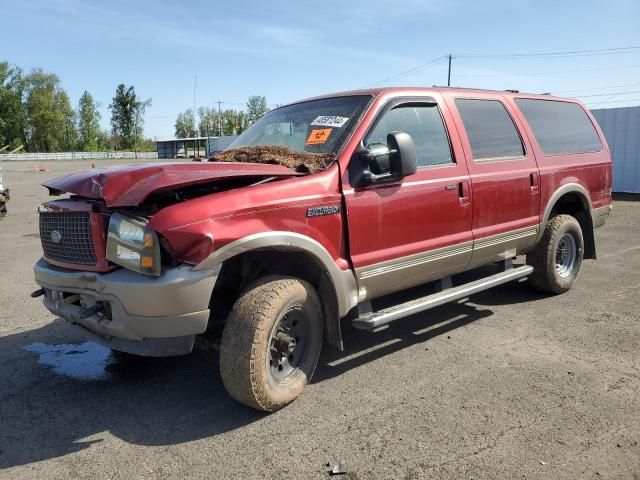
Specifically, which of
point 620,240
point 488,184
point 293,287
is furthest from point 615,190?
point 293,287

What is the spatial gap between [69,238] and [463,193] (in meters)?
3.09

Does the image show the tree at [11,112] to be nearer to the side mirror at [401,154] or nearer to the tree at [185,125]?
the tree at [185,125]

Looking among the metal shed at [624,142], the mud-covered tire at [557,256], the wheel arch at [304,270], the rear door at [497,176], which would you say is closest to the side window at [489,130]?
the rear door at [497,176]

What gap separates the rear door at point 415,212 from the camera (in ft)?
12.8

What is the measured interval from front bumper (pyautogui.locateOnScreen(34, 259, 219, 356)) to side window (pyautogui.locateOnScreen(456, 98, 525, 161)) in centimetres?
286

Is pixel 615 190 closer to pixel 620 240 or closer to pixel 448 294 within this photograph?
pixel 620 240

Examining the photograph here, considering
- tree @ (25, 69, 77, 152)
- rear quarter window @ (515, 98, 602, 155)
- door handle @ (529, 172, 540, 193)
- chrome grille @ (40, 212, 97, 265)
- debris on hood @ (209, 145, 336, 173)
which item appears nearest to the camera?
chrome grille @ (40, 212, 97, 265)

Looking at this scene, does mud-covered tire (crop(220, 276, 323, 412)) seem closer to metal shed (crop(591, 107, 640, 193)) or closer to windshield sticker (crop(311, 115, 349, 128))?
windshield sticker (crop(311, 115, 349, 128))

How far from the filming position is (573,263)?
20.3ft

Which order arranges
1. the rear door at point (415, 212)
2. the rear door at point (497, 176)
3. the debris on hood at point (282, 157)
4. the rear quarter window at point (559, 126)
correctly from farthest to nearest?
the rear quarter window at point (559, 126)
the rear door at point (497, 176)
the rear door at point (415, 212)
the debris on hood at point (282, 157)

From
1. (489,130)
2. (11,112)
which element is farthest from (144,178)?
(11,112)

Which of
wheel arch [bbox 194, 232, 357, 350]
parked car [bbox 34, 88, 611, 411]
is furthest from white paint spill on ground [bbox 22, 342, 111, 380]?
wheel arch [bbox 194, 232, 357, 350]

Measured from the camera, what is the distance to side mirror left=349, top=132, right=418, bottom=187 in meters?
3.83

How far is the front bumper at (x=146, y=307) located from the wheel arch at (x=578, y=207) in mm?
3953
